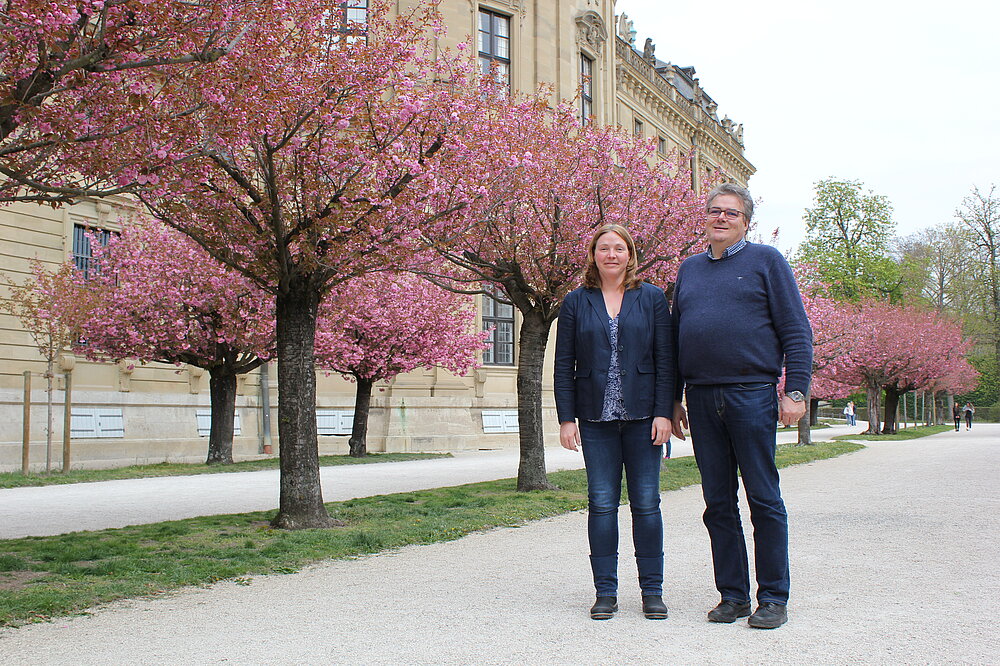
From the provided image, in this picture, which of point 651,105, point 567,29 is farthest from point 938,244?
Result: point 567,29

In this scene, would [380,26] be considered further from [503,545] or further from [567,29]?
[567,29]

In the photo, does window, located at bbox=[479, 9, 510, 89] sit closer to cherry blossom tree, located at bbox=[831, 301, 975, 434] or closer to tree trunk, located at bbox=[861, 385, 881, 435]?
cherry blossom tree, located at bbox=[831, 301, 975, 434]

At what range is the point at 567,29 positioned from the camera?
37.3 metres

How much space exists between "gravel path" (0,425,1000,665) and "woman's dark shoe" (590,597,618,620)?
114 mm

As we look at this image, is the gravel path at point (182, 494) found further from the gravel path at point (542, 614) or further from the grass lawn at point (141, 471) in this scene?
the gravel path at point (542, 614)

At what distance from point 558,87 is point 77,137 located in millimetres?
30195

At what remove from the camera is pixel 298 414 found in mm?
10266

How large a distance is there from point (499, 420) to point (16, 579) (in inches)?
1029

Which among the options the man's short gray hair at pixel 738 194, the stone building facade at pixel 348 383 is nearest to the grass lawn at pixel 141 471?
the stone building facade at pixel 348 383

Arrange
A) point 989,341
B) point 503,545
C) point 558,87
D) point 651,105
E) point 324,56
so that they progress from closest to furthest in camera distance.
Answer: point 503,545
point 324,56
point 558,87
point 651,105
point 989,341

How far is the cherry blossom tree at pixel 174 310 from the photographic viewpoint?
20.3 meters

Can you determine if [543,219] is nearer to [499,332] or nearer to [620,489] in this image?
[620,489]

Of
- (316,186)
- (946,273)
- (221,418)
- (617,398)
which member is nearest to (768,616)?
(617,398)

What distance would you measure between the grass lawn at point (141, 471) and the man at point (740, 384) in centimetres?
1445
